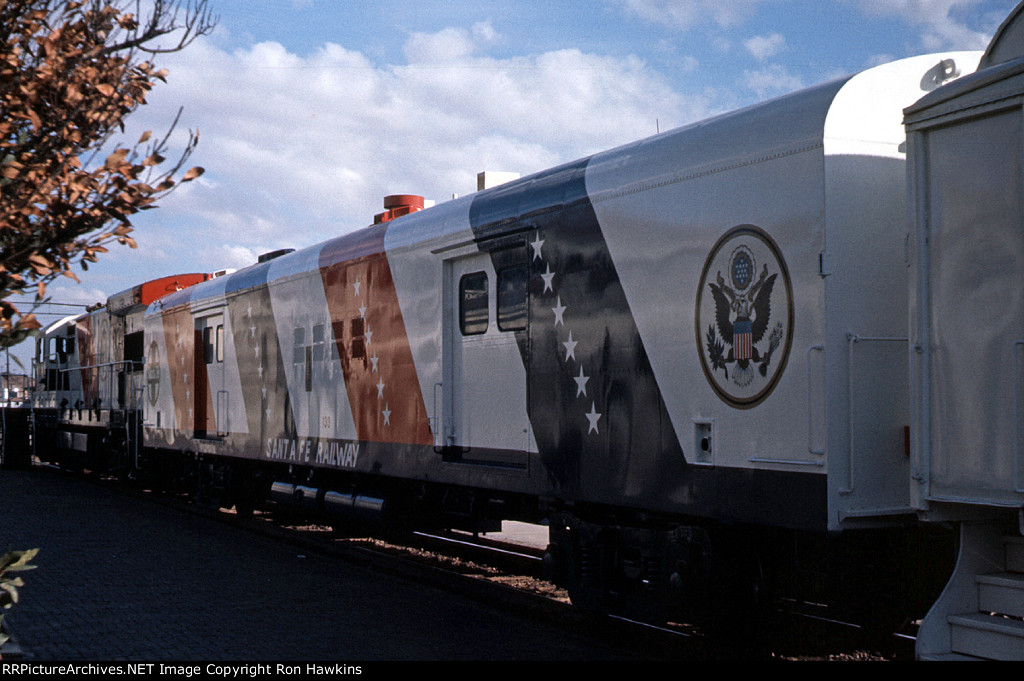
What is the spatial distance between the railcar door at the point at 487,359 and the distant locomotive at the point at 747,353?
0.03m

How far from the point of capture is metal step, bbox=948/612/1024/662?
4.46m

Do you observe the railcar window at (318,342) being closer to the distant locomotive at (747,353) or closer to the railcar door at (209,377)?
the distant locomotive at (747,353)

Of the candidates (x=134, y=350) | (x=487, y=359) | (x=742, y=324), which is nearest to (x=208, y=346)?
(x=134, y=350)

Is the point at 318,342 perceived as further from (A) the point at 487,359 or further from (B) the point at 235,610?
(B) the point at 235,610

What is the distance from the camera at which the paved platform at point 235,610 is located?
673 cm

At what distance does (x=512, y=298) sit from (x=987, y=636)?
446 centimetres

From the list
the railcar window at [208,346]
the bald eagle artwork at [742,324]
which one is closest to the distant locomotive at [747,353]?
the bald eagle artwork at [742,324]

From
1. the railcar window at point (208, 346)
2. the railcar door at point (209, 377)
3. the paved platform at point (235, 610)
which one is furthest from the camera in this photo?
the railcar window at point (208, 346)

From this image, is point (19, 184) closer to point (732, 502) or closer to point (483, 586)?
point (732, 502)

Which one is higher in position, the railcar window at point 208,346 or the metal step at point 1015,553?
the railcar window at point 208,346

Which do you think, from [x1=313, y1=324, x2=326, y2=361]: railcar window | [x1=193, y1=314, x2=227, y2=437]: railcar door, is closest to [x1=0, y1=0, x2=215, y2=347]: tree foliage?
[x1=313, y1=324, x2=326, y2=361]: railcar window

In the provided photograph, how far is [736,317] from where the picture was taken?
587 centimetres

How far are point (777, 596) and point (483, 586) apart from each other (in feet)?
11.5

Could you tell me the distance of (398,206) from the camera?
38.4ft
